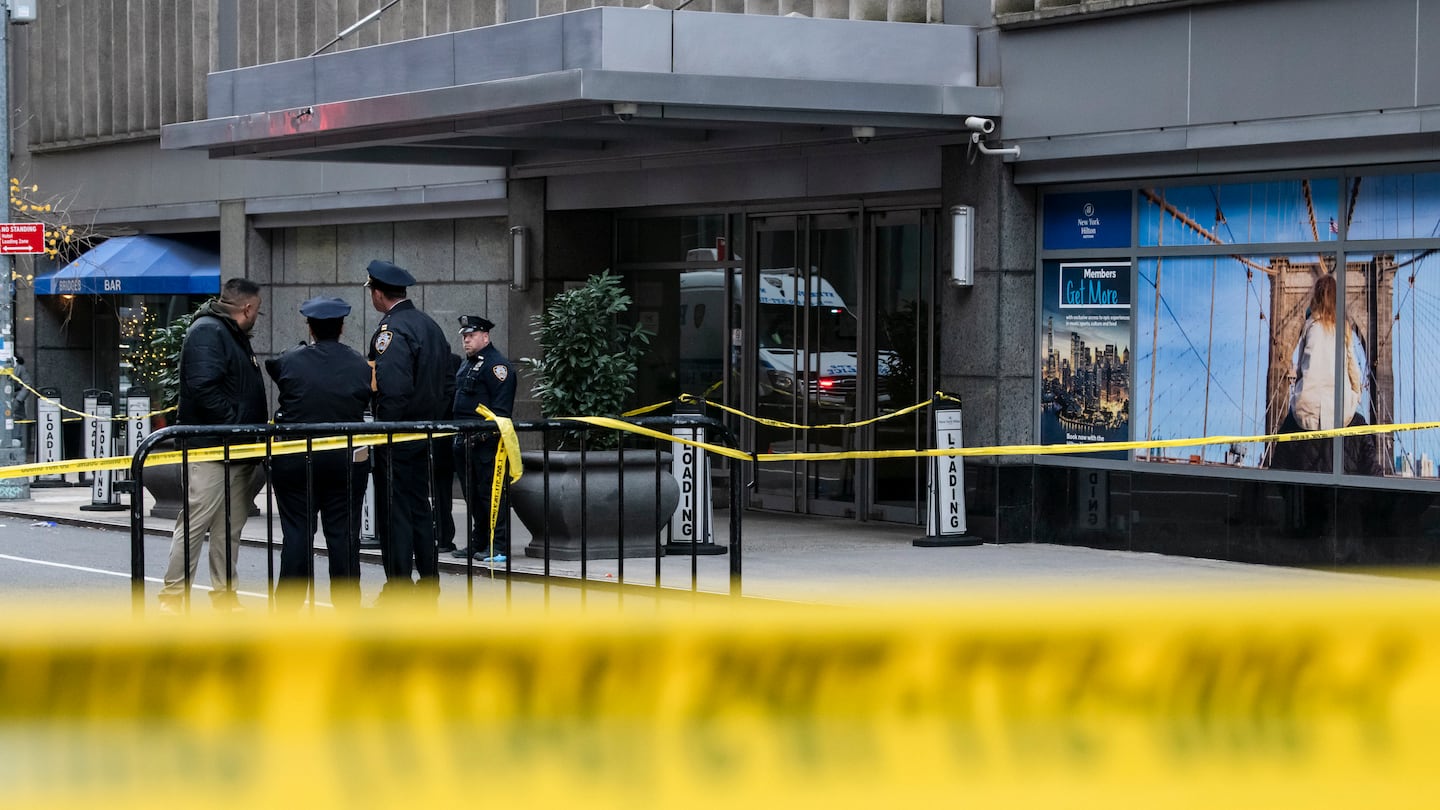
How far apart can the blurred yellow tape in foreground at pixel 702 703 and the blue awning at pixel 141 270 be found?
62.9 ft

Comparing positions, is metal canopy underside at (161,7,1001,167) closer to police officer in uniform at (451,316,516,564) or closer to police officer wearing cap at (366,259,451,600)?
police officer in uniform at (451,316,516,564)

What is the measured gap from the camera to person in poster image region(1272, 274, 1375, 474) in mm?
12680

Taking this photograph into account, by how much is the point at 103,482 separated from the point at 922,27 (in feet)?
30.4

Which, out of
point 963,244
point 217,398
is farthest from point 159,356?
point 217,398

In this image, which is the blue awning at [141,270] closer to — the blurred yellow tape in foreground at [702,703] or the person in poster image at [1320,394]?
the person in poster image at [1320,394]

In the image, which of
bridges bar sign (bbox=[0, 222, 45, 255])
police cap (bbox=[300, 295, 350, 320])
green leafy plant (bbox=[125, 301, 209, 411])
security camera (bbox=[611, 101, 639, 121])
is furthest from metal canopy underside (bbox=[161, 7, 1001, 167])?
police cap (bbox=[300, 295, 350, 320])

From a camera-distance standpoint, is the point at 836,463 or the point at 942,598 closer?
the point at 942,598

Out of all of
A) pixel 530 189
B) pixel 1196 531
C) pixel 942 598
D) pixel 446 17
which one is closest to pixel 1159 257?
pixel 1196 531

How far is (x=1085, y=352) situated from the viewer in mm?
14414

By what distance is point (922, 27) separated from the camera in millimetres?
14500

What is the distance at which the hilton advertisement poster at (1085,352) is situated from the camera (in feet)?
46.5

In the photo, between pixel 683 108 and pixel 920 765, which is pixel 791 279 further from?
pixel 920 765

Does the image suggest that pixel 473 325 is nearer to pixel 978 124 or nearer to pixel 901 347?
pixel 978 124

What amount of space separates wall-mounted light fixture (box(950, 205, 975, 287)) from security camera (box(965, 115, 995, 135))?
0.63 meters
